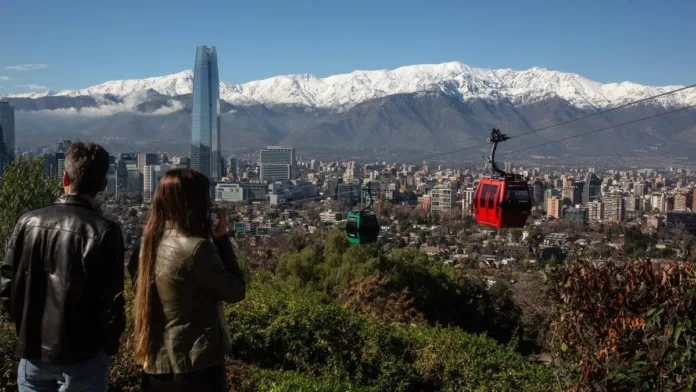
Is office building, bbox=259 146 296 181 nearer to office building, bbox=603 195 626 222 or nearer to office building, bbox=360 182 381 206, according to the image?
office building, bbox=603 195 626 222

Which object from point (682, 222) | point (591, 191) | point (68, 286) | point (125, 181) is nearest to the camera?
point (68, 286)

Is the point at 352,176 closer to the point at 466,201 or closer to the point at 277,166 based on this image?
the point at 277,166

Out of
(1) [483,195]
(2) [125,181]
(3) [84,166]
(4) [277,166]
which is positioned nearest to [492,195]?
(1) [483,195]

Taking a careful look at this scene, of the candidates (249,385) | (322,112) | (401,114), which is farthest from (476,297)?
(322,112)

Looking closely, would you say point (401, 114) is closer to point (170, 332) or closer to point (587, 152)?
point (587, 152)

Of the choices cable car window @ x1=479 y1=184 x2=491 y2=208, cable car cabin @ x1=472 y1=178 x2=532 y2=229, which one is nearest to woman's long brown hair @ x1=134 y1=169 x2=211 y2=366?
cable car cabin @ x1=472 y1=178 x2=532 y2=229

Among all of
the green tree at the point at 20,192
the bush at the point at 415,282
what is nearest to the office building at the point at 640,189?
the bush at the point at 415,282

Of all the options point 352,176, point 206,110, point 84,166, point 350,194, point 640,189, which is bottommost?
point 640,189
